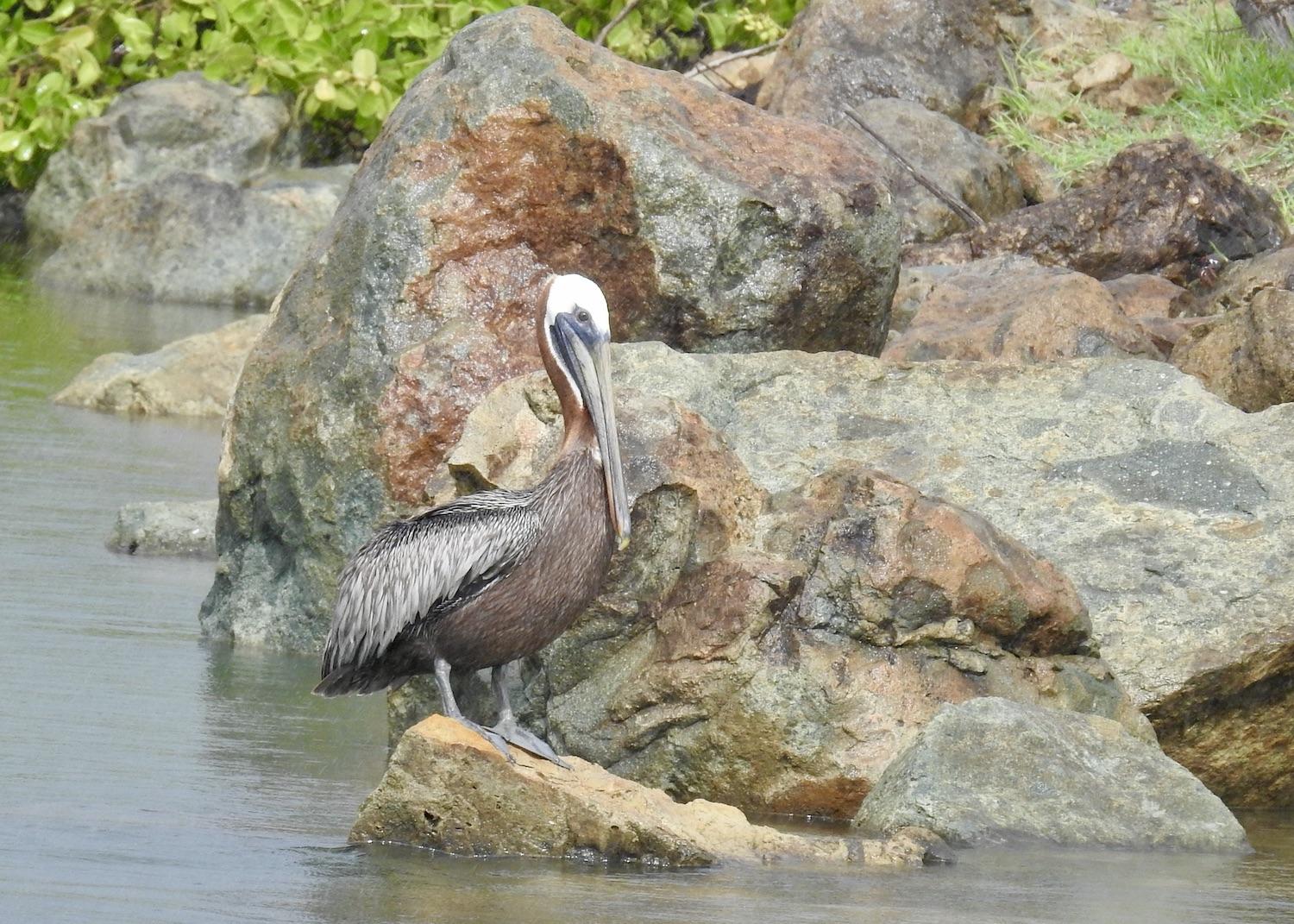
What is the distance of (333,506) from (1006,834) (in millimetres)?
3287

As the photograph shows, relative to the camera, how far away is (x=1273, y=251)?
1077cm

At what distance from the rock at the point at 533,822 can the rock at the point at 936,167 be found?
9178 mm

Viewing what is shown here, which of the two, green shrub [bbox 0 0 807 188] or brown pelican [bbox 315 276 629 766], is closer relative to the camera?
brown pelican [bbox 315 276 629 766]

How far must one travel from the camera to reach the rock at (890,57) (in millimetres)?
16531

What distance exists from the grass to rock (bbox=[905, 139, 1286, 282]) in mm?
1369

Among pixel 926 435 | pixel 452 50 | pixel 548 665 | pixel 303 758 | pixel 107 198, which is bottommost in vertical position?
pixel 107 198

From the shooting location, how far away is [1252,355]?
27.3 feet

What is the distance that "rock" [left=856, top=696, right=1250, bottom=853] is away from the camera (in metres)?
5.52

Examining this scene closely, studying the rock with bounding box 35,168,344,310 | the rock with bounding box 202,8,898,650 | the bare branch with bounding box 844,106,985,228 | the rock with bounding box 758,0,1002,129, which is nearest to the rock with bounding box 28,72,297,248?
the rock with bounding box 35,168,344,310

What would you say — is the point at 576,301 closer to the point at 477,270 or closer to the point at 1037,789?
the point at 1037,789

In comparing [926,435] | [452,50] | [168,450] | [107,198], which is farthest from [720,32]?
[926,435]

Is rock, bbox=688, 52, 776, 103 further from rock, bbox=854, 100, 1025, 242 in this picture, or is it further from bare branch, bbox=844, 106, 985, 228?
bare branch, bbox=844, 106, 985, 228

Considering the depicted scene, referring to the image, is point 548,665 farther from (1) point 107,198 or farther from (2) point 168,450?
(1) point 107,198

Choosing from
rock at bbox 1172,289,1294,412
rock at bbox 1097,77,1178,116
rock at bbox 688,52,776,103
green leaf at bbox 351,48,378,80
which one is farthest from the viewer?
green leaf at bbox 351,48,378,80
